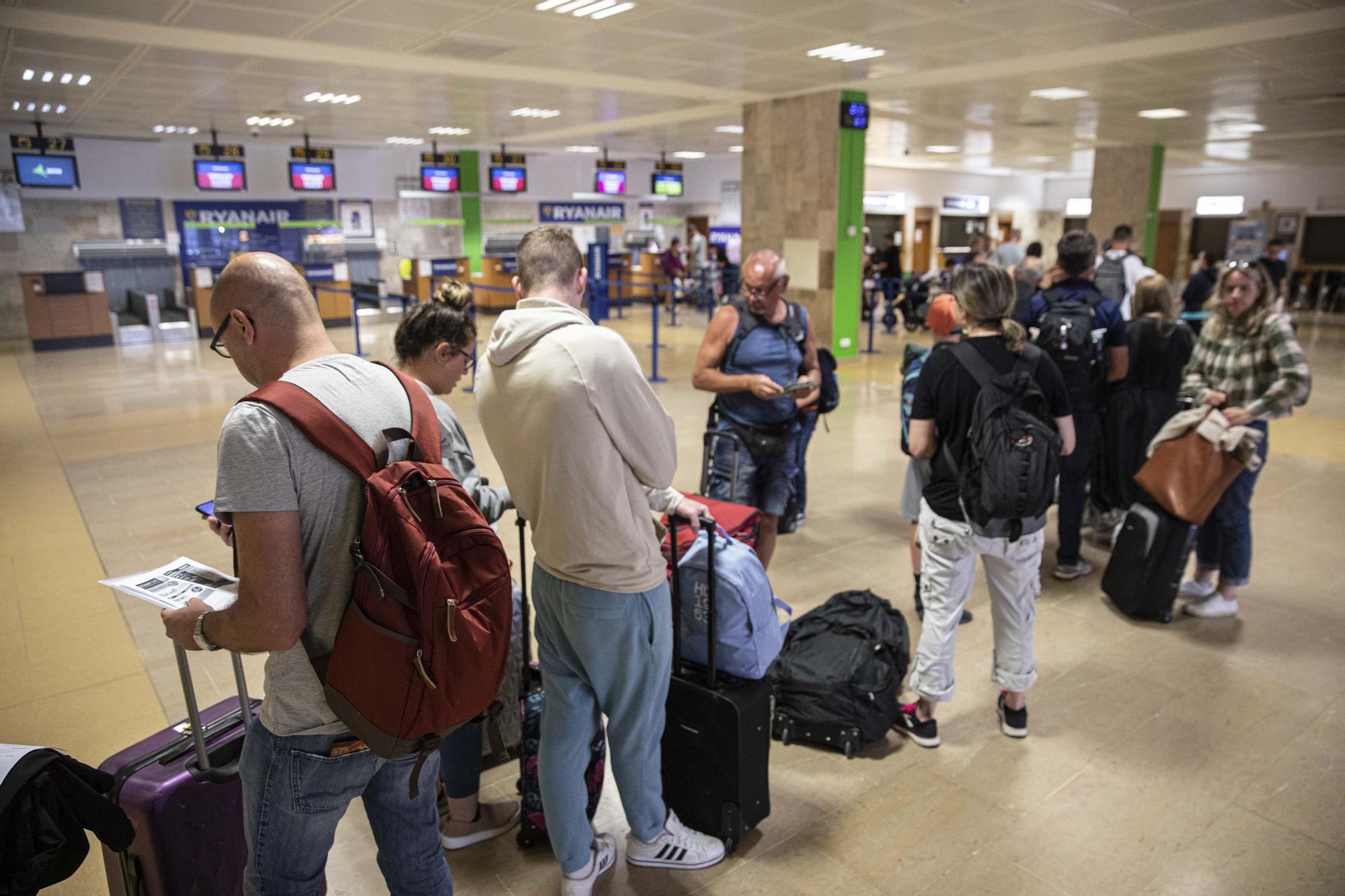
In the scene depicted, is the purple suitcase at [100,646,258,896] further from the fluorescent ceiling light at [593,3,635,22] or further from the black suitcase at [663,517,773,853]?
the fluorescent ceiling light at [593,3,635,22]

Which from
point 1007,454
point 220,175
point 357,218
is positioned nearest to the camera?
point 1007,454

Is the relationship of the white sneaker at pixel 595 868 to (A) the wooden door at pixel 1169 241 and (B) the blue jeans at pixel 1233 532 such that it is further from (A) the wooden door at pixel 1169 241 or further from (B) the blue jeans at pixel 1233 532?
(A) the wooden door at pixel 1169 241

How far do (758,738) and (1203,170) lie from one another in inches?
1064

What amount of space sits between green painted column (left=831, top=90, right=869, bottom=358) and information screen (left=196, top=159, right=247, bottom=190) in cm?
1032

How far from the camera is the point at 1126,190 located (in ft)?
52.1

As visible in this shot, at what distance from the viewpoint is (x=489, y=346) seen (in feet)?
6.41

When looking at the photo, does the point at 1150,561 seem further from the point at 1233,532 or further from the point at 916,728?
the point at 916,728

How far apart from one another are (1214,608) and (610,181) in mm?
15571

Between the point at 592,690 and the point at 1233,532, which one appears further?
the point at 1233,532

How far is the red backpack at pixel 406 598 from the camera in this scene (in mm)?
1409

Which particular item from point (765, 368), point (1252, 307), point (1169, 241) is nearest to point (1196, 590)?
point (1252, 307)

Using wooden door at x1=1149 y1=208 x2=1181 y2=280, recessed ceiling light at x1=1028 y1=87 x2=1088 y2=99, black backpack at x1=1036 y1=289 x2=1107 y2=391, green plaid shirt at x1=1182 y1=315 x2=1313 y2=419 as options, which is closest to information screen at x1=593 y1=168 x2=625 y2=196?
recessed ceiling light at x1=1028 y1=87 x2=1088 y2=99

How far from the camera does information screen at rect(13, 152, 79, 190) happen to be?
12898 mm

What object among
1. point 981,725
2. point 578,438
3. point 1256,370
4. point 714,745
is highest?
point 578,438
